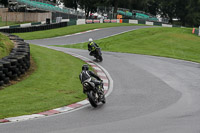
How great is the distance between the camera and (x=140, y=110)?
10.1 metres

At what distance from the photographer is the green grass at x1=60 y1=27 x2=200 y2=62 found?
27.0m

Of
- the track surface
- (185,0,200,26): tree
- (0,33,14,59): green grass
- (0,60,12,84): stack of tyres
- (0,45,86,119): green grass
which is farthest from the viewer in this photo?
(185,0,200,26): tree

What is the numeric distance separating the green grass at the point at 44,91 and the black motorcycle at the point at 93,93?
32.8 inches

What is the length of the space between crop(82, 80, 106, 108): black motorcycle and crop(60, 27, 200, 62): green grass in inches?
578

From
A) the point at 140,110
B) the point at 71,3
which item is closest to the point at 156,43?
the point at 140,110

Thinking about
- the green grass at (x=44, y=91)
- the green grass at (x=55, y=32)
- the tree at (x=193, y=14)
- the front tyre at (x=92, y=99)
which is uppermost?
the tree at (x=193, y=14)

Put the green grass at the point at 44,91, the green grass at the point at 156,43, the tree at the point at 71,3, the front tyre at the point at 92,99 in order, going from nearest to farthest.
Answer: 1. the green grass at the point at 44,91
2. the front tyre at the point at 92,99
3. the green grass at the point at 156,43
4. the tree at the point at 71,3

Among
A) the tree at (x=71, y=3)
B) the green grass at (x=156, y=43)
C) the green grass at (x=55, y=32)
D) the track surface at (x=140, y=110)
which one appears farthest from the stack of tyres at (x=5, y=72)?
the tree at (x=71, y=3)

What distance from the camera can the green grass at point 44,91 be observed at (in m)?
10.1

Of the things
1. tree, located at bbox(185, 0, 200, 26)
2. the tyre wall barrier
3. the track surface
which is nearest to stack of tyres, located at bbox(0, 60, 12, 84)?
the tyre wall barrier

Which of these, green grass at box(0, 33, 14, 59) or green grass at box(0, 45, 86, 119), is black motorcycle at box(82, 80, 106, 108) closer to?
green grass at box(0, 45, 86, 119)

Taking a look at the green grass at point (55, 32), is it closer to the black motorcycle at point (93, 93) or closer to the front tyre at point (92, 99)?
the black motorcycle at point (93, 93)

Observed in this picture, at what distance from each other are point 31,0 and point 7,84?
49901 millimetres

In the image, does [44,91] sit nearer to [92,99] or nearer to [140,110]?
[92,99]
